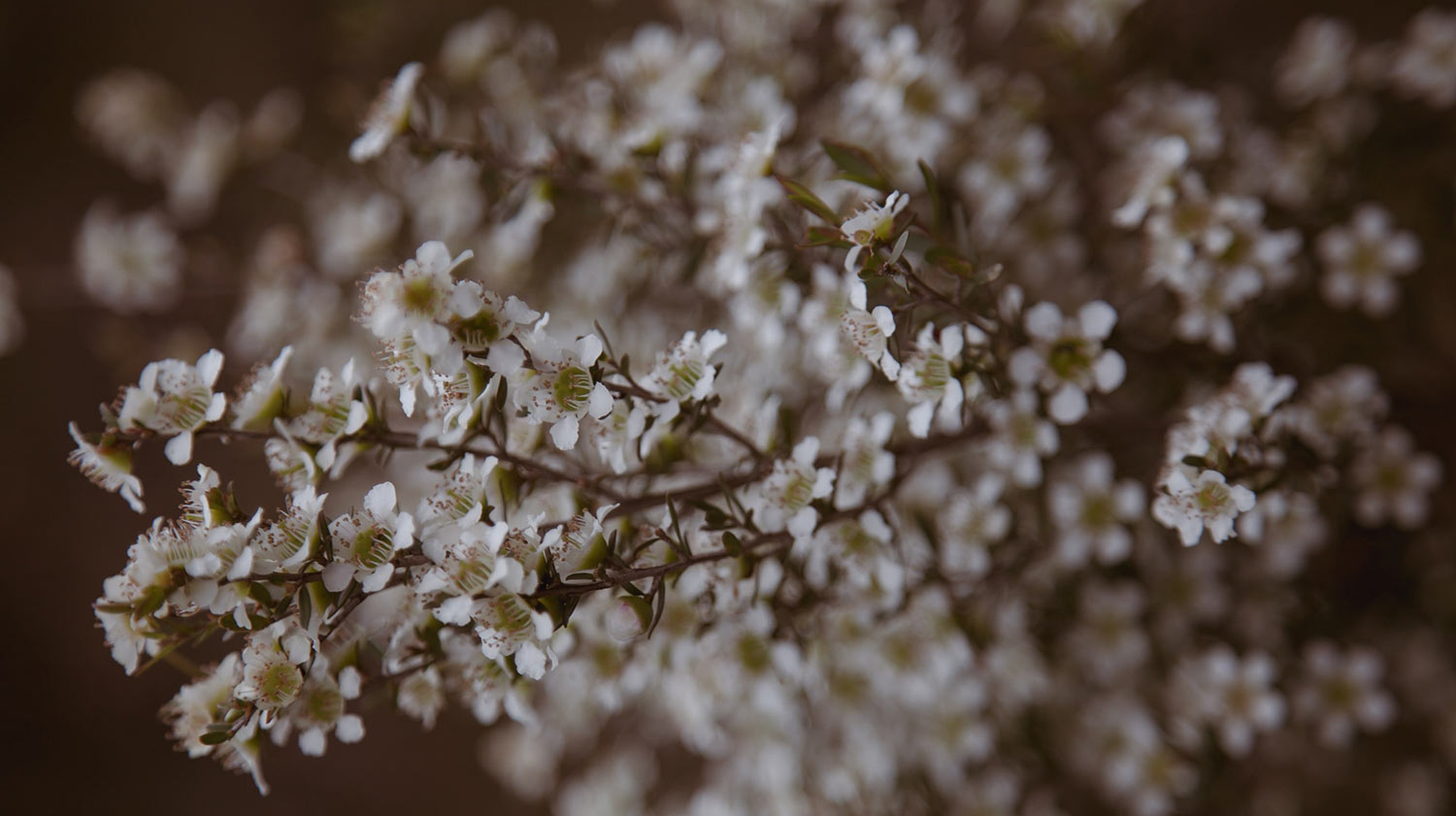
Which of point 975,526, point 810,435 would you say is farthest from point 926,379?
point 810,435

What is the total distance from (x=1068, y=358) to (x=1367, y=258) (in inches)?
24.2

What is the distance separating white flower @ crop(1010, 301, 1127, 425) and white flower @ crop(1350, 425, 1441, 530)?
534 millimetres

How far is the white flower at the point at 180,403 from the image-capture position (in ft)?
2.74

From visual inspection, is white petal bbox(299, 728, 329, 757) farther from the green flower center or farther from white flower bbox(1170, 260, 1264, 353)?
white flower bbox(1170, 260, 1264, 353)

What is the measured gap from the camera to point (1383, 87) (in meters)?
1.40

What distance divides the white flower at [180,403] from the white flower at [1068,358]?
808 millimetres

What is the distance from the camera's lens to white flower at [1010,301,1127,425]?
→ 0.95 meters

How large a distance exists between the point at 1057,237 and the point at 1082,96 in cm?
21

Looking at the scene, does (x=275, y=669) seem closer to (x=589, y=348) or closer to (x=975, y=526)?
(x=589, y=348)

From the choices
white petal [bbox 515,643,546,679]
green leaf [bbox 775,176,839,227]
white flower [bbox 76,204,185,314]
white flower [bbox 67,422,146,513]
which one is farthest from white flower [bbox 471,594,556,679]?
white flower [bbox 76,204,185,314]

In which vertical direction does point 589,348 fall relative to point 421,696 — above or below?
above

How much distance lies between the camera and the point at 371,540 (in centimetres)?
80

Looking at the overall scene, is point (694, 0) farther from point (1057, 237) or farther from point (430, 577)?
point (430, 577)

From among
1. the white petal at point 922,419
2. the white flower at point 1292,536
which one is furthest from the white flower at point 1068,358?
the white flower at point 1292,536
